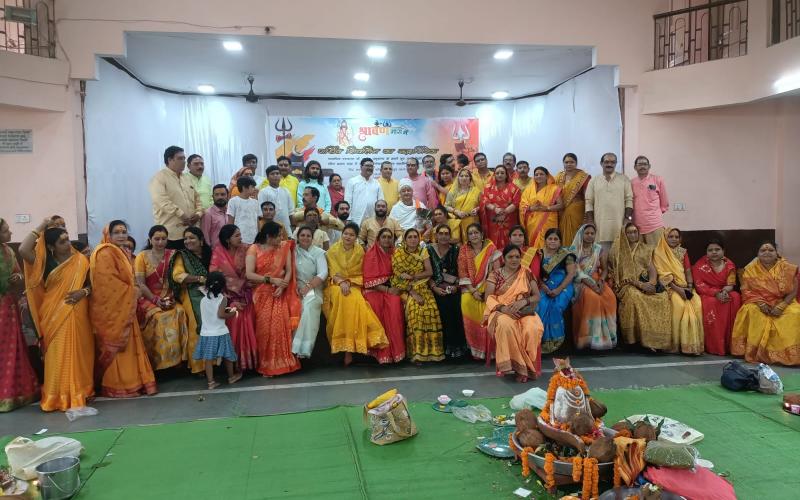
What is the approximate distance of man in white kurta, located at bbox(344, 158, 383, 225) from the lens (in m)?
6.98

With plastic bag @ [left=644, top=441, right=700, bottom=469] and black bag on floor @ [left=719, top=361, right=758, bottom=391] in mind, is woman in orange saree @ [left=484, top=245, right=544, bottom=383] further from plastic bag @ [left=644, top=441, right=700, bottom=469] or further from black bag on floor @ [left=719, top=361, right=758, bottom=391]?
plastic bag @ [left=644, top=441, right=700, bottom=469]

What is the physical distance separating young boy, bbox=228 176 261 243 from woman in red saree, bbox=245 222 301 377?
95 cm

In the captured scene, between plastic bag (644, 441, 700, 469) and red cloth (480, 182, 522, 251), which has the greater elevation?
red cloth (480, 182, 522, 251)

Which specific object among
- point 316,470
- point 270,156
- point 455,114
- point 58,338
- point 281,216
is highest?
point 455,114

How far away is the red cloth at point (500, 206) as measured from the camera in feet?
21.2

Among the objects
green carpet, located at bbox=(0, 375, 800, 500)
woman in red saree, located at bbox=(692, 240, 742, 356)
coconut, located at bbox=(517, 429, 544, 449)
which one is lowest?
green carpet, located at bbox=(0, 375, 800, 500)

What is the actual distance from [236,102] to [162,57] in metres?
2.12

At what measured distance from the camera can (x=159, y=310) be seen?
15.6ft

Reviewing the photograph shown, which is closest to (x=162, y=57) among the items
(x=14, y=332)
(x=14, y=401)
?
(x=14, y=332)

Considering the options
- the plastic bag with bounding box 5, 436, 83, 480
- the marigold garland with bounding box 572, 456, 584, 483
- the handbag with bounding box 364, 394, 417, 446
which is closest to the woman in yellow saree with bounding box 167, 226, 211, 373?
the plastic bag with bounding box 5, 436, 83, 480

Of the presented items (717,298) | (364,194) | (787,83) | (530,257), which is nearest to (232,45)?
(364,194)

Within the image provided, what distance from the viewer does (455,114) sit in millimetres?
9664

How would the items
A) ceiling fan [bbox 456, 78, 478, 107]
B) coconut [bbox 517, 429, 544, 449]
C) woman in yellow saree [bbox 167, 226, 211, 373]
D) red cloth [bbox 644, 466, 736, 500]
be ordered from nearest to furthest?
red cloth [bbox 644, 466, 736, 500]
coconut [bbox 517, 429, 544, 449]
woman in yellow saree [bbox 167, 226, 211, 373]
ceiling fan [bbox 456, 78, 478, 107]

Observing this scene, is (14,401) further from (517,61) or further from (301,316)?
(517,61)
